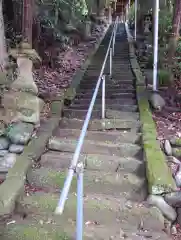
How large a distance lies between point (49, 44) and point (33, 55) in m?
4.67

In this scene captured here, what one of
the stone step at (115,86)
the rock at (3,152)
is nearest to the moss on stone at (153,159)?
the stone step at (115,86)

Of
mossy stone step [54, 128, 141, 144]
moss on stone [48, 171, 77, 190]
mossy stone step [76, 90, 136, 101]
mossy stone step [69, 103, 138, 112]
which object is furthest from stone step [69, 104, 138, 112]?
moss on stone [48, 171, 77, 190]

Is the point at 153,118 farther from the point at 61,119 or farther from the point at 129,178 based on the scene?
the point at 129,178

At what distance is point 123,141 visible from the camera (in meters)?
4.87

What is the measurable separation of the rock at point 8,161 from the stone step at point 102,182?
36cm

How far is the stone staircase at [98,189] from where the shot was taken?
3.06m

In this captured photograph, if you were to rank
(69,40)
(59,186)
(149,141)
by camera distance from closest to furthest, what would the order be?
(59,186) → (149,141) → (69,40)

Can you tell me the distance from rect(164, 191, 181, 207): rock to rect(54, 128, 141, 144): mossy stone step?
1.45m

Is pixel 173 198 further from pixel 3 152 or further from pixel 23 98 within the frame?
pixel 23 98

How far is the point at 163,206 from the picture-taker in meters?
3.38

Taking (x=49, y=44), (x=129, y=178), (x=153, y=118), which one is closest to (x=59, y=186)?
(x=129, y=178)

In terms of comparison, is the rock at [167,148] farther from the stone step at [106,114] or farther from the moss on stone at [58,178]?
the moss on stone at [58,178]

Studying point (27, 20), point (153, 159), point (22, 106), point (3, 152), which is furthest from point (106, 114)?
point (27, 20)

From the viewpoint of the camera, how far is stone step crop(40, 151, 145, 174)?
4132mm
